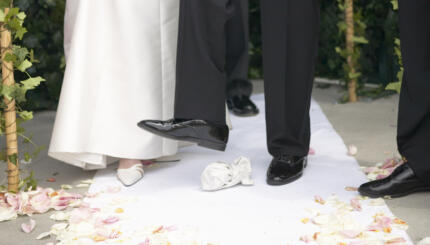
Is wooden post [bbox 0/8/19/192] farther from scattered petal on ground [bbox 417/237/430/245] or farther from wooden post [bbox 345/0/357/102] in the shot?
wooden post [bbox 345/0/357/102]

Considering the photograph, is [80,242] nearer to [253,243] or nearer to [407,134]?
[253,243]

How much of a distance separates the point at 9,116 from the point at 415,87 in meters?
1.19

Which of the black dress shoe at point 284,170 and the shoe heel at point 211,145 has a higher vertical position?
the shoe heel at point 211,145

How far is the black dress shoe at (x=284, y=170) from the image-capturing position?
2004 millimetres

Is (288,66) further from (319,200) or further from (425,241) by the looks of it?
(425,241)

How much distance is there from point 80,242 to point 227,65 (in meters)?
1.82

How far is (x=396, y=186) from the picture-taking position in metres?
1.83

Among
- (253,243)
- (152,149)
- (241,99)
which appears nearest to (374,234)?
(253,243)

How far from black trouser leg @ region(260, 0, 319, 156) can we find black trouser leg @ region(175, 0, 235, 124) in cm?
14

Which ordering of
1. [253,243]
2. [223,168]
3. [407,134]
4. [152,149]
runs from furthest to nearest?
[152,149] < [223,168] < [407,134] < [253,243]

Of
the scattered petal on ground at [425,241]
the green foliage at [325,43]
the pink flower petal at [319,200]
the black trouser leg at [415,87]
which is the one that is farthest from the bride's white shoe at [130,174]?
the green foliage at [325,43]

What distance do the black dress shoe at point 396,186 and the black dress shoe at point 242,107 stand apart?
49.5 inches

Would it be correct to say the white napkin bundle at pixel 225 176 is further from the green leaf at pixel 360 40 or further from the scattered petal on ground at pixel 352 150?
the green leaf at pixel 360 40

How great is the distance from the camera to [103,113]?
208 centimetres
